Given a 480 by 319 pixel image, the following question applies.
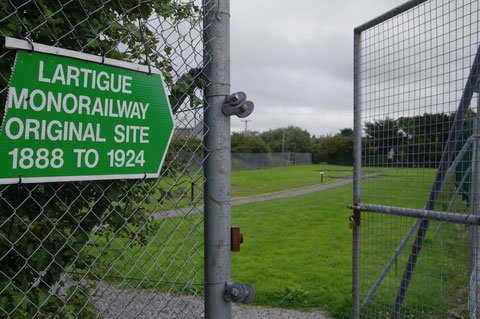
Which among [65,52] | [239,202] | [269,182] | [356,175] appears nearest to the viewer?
[65,52]

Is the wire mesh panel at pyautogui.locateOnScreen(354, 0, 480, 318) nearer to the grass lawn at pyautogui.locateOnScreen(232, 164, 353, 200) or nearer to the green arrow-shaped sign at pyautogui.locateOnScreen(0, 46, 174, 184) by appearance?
the green arrow-shaped sign at pyautogui.locateOnScreen(0, 46, 174, 184)

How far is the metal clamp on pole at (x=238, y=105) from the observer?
6.29 ft

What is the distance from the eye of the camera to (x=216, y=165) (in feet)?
6.43

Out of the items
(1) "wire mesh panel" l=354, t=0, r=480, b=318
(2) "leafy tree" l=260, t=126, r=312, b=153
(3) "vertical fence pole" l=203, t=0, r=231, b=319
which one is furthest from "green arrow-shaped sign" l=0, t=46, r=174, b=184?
(2) "leafy tree" l=260, t=126, r=312, b=153

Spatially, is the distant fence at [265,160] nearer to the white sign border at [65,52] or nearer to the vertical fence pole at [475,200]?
the vertical fence pole at [475,200]

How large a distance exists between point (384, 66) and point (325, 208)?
10.2 m

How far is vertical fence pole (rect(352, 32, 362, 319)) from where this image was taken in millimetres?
3652

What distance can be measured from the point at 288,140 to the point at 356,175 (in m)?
66.2

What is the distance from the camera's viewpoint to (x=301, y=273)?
598 centimetres

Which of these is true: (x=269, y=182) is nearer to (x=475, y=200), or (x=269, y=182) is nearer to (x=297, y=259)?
(x=297, y=259)

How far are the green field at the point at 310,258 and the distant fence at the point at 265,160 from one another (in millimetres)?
29094

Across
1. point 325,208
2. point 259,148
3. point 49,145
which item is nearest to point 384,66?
point 49,145

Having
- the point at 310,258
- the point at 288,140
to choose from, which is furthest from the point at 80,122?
the point at 288,140

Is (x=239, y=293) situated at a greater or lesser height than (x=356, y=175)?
lesser
